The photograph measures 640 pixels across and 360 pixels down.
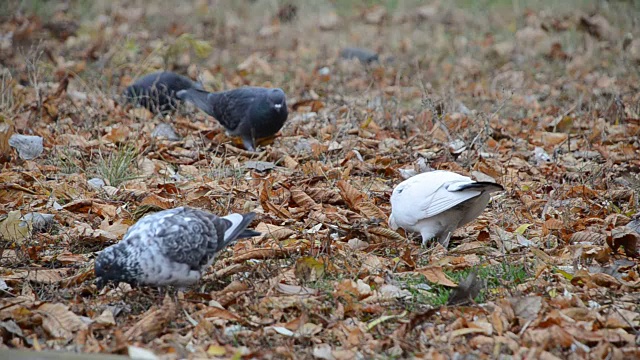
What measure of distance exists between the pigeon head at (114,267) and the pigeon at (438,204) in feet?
5.38

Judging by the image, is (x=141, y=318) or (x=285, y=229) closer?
(x=141, y=318)

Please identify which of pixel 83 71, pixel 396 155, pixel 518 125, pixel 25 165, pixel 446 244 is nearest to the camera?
pixel 446 244

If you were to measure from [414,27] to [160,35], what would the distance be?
3663 millimetres

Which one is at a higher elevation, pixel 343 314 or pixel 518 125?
pixel 343 314

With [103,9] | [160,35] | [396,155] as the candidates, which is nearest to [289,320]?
[396,155]

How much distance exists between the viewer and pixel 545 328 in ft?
11.3

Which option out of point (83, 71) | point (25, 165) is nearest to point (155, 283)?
point (25, 165)

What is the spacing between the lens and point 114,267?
3697mm

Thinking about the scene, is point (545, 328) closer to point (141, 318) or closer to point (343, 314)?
point (343, 314)

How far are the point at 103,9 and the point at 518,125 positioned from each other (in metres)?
7.38

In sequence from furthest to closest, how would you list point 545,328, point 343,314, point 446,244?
point 446,244
point 343,314
point 545,328

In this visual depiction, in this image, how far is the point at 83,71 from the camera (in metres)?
9.24

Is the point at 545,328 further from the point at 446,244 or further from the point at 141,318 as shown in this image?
the point at 141,318

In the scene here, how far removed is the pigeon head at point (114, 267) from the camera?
12.1 feet
